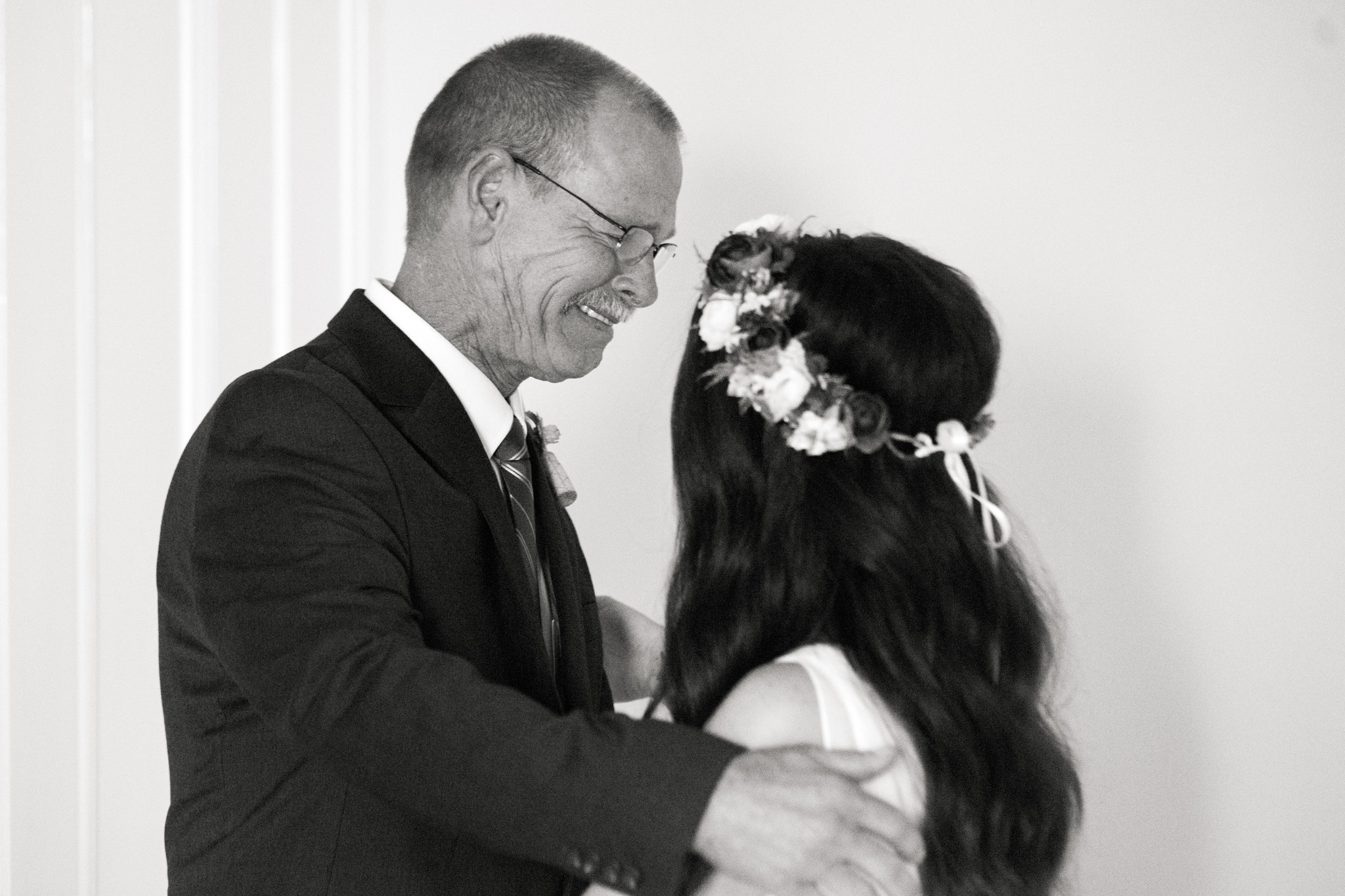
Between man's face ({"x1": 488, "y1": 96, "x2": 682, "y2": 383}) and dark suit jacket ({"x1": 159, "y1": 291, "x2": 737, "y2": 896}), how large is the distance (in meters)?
→ 0.23

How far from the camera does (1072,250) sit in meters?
2.80

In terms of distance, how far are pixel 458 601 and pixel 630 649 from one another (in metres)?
0.78

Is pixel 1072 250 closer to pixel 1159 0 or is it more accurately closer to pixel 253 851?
A: pixel 1159 0

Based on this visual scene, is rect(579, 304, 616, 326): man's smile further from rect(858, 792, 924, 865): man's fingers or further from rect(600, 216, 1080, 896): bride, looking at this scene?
rect(858, 792, 924, 865): man's fingers

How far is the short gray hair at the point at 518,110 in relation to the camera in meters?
2.10

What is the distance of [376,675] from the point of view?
4.54 feet

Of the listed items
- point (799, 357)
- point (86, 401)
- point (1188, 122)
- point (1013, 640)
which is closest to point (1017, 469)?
point (1188, 122)

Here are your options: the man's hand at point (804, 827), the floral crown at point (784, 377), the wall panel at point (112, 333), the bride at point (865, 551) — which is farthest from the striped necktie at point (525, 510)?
the wall panel at point (112, 333)

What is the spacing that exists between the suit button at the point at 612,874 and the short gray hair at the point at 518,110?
3.97ft

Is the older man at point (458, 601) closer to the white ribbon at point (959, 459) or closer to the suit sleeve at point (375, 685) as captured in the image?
the suit sleeve at point (375, 685)

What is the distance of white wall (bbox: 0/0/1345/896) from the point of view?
259 cm

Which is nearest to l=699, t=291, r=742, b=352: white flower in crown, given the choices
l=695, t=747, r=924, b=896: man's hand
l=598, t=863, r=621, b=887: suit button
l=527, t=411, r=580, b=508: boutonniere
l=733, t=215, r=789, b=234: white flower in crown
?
l=733, t=215, r=789, b=234: white flower in crown

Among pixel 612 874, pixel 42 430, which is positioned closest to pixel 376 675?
pixel 612 874

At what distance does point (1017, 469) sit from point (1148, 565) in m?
0.35
